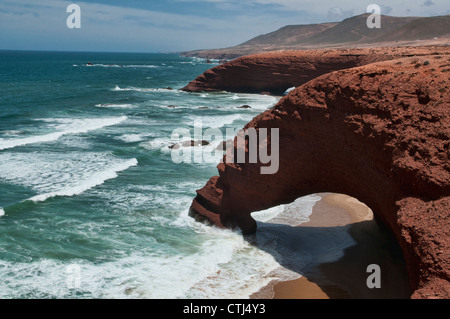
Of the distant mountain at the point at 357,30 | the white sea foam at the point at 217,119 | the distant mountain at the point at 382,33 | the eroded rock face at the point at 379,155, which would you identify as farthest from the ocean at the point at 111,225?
the distant mountain at the point at 357,30

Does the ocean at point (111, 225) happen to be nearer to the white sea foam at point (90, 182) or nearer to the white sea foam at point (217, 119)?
the white sea foam at point (90, 182)

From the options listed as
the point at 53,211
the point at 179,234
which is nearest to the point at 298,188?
the point at 179,234

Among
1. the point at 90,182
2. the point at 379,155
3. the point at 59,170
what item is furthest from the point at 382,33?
the point at 379,155

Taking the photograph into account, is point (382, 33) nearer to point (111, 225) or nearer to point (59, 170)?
point (59, 170)

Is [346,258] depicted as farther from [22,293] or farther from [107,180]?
[107,180]

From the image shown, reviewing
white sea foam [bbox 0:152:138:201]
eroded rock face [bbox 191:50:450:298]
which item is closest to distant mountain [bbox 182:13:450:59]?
white sea foam [bbox 0:152:138:201]

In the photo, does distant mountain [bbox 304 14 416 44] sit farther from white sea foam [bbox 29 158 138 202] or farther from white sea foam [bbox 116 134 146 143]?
white sea foam [bbox 29 158 138 202]

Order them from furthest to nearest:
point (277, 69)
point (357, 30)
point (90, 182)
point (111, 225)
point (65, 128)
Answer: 1. point (357, 30)
2. point (277, 69)
3. point (65, 128)
4. point (90, 182)
5. point (111, 225)

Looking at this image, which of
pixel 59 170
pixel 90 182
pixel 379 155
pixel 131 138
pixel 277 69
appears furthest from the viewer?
pixel 277 69
